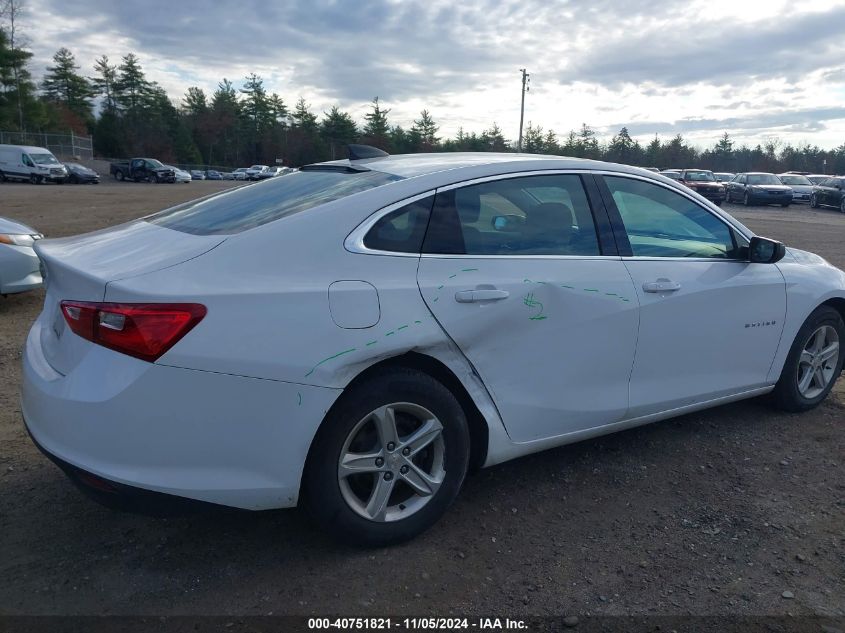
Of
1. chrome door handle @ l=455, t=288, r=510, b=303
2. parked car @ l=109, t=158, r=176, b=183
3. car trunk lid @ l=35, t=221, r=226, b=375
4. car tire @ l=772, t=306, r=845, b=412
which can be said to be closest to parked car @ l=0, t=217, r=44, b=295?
car trunk lid @ l=35, t=221, r=226, b=375

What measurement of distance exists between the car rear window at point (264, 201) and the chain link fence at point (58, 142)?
196ft

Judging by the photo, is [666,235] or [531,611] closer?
[531,611]

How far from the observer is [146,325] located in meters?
2.45

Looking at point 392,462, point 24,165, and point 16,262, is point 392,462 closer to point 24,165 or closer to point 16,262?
point 16,262

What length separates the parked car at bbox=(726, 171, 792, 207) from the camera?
30.9 metres

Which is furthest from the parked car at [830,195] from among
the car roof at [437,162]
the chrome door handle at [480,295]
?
the chrome door handle at [480,295]

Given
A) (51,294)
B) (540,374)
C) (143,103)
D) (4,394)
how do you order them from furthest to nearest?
(143,103), (4,394), (540,374), (51,294)

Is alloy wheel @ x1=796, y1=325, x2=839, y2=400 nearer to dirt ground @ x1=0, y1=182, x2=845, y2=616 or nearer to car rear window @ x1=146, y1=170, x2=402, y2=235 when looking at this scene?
dirt ground @ x1=0, y1=182, x2=845, y2=616

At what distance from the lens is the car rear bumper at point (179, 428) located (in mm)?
2453

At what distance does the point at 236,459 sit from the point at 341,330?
1.98 ft

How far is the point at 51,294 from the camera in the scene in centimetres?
296

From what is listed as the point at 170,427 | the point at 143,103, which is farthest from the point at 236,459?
the point at 143,103

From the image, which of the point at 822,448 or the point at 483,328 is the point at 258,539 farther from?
the point at 822,448

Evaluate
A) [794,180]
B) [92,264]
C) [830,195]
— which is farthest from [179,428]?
[794,180]
